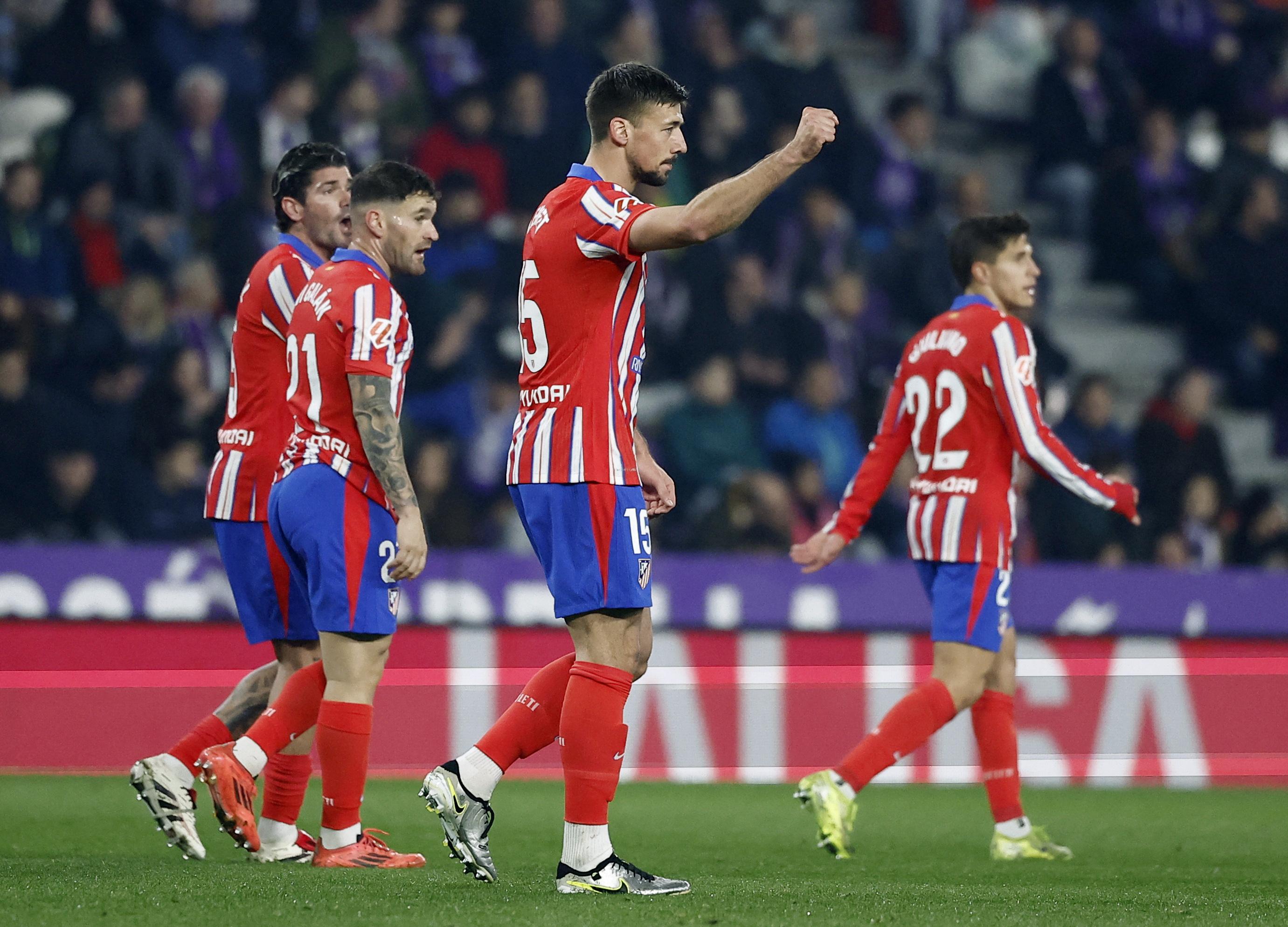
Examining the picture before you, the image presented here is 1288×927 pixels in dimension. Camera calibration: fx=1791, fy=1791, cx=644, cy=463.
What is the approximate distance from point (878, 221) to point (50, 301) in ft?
18.2

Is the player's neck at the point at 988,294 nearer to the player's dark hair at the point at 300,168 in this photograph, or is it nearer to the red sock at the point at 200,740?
the player's dark hair at the point at 300,168

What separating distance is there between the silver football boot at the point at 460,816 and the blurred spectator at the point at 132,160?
742cm

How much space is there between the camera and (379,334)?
4.87 meters

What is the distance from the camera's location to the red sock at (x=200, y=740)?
5.38 m

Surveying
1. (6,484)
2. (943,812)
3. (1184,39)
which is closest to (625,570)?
(943,812)

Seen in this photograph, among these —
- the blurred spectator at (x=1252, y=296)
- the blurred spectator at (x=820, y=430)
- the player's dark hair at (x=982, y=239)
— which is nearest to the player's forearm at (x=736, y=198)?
the player's dark hair at (x=982, y=239)

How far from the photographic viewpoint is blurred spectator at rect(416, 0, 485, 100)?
12195mm

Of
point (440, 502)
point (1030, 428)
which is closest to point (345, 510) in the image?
point (1030, 428)

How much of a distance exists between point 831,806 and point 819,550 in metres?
0.95

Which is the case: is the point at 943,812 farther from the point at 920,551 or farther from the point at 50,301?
the point at 50,301

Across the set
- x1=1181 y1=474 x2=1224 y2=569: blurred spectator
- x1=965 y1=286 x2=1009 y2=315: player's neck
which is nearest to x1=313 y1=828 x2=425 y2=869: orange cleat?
x1=965 y1=286 x2=1009 y2=315: player's neck

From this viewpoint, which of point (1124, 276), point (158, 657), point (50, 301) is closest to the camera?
point (158, 657)

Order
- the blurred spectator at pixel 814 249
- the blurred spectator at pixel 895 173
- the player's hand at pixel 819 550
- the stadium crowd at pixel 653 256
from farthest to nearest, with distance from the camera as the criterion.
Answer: the blurred spectator at pixel 895 173 → the blurred spectator at pixel 814 249 → the stadium crowd at pixel 653 256 → the player's hand at pixel 819 550

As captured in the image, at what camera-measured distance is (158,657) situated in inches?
328
